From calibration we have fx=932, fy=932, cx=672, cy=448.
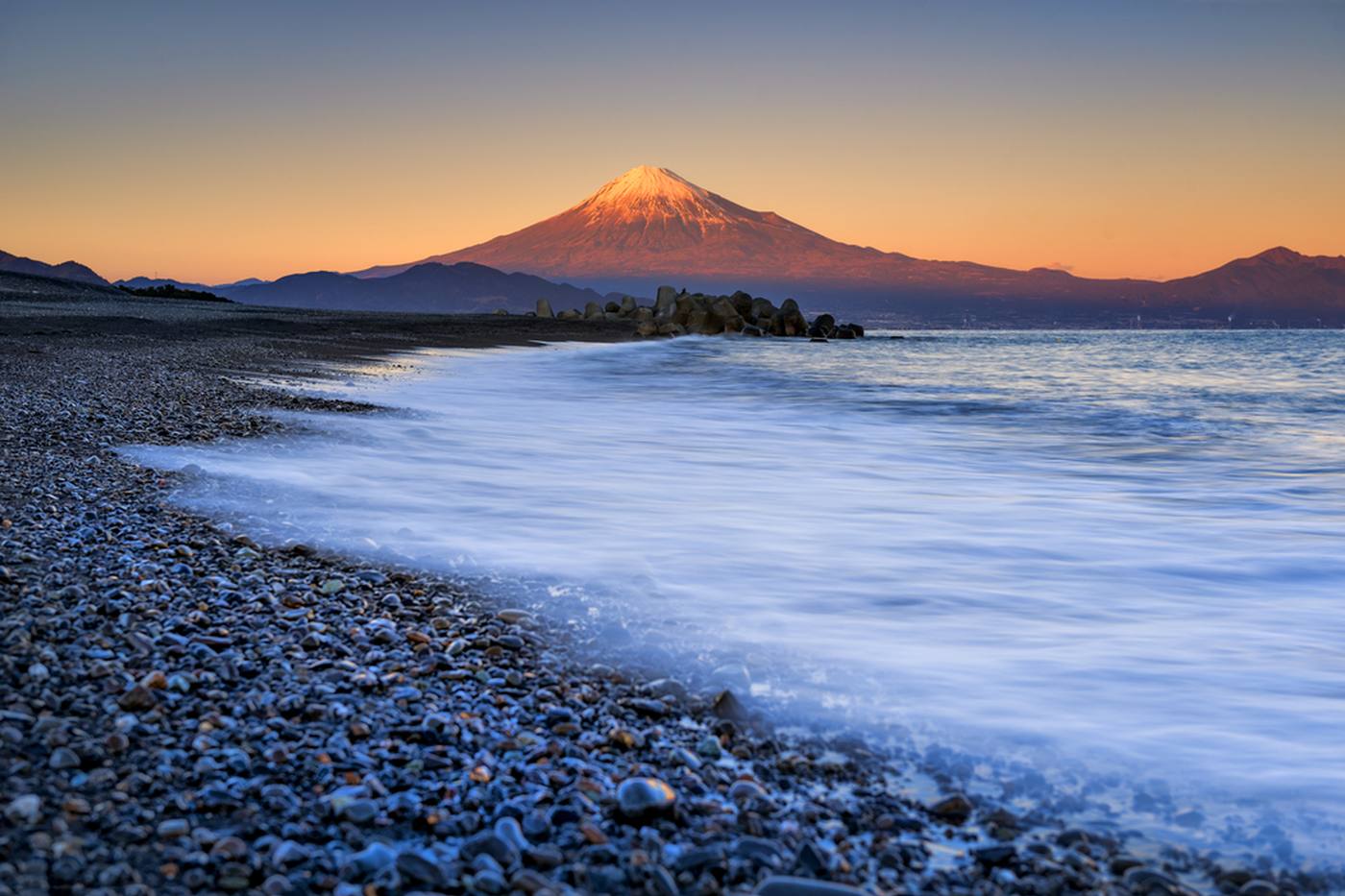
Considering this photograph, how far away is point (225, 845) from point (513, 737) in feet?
2.92

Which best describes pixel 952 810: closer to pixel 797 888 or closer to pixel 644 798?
pixel 797 888

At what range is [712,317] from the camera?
6088 centimetres

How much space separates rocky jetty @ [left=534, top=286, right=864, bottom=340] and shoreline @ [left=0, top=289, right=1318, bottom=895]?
5114cm

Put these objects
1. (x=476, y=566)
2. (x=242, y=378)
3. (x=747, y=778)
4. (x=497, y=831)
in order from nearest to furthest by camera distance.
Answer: (x=497, y=831), (x=747, y=778), (x=476, y=566), (x=242, y=378)

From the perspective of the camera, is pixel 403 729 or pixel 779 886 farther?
pixel 403 729

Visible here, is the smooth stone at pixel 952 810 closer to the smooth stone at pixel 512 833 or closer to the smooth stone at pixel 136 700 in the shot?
the smooth stone at pixel 512 833

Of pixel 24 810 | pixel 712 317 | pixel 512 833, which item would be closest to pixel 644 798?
pixel 512 833

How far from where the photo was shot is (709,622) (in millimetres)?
4457

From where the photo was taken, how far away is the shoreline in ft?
7.07

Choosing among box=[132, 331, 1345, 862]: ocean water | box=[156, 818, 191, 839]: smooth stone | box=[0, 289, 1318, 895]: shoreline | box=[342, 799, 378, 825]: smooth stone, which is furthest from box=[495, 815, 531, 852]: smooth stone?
box=[132, 331, 1345, 862]: ocean water

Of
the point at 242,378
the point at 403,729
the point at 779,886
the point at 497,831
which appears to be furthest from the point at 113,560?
the point at 242,378

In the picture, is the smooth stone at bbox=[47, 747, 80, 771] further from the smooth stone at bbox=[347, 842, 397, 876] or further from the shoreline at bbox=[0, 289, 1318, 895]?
the smooth stone at bbox=[347, 842, 397, 876]

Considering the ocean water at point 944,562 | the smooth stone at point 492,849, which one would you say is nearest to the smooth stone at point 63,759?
the smooth stone at point 492,849

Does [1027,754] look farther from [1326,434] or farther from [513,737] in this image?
[1326,434]
